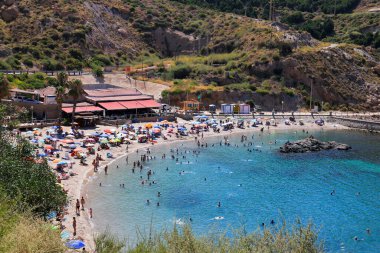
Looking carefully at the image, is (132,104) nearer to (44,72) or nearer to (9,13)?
(44,72)

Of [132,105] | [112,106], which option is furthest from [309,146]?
[112,106]

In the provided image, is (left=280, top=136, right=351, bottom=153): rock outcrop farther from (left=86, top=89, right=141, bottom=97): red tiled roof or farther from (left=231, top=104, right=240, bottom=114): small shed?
(left=86, top=89, right=141, bottom=97): red tiled roof

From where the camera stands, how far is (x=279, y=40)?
10325 centimetres

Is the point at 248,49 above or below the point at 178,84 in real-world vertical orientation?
above

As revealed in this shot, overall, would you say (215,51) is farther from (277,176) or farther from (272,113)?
(277,176)

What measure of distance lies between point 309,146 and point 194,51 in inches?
2215

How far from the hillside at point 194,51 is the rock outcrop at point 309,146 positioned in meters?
25.4

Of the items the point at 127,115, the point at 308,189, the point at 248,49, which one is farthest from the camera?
the point at 248,49

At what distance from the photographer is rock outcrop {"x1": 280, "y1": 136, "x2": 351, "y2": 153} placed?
219 feet

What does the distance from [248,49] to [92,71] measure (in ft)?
111

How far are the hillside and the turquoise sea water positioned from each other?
30.8 meters

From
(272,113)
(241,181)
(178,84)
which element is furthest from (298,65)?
(241,181)

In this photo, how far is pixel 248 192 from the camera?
48.8 metres

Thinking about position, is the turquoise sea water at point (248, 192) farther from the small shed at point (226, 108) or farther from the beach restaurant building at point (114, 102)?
the small shed at point (226, 108)
